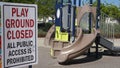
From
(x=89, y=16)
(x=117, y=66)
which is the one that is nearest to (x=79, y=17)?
(x=89, y=16)

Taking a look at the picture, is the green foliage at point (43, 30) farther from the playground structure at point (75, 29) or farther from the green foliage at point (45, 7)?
the playground structure at point (75, 29)

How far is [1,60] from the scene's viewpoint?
452 cm

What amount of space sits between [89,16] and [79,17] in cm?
64

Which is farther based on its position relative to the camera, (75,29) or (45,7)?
(45,7)

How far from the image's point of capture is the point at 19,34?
4785 mm

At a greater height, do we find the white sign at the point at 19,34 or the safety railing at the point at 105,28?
the white sign at the point at 19,34

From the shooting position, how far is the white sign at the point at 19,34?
4.57 meters

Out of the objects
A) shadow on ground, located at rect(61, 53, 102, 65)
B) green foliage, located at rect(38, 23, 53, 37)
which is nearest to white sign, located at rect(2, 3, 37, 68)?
shadow on ground, located at rect(61, 53, 102, 65)

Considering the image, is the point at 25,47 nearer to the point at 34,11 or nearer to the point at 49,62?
the point at 34,11

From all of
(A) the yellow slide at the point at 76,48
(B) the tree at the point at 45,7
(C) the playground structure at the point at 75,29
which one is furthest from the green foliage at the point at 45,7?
(A) the yellow slide at the point at 76,48

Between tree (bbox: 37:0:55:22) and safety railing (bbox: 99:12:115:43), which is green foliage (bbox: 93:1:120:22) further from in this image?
safety railing (bbox: 99:12:115:43)

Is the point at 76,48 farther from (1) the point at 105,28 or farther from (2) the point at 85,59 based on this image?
(1) the point at 105,28

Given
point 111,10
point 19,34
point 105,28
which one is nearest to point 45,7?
point 111,10

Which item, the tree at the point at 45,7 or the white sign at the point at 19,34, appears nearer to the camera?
the white sign at the point at 19,34
